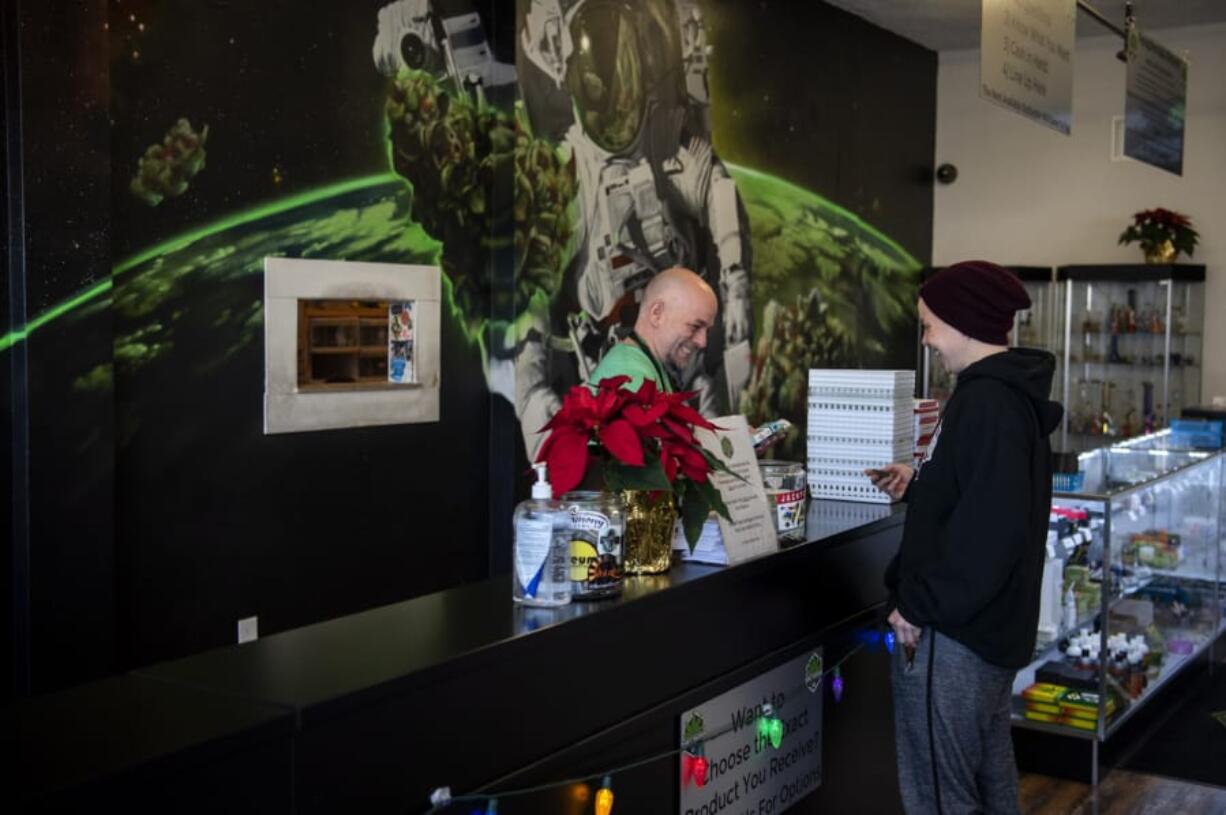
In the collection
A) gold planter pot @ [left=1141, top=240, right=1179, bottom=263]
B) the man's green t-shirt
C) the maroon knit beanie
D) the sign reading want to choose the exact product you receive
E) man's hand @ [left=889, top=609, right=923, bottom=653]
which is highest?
gold planter pot @ [left=1141, top=240, right=1179, bottom=263]

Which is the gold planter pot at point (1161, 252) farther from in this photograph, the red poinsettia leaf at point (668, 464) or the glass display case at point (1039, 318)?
the red poinsettia leaf at point (668, 464)

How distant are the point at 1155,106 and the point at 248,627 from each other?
477 centimetres

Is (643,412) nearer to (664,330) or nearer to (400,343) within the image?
(664,330)

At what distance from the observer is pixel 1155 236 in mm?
8398

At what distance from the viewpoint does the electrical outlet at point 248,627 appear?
439 centimetres

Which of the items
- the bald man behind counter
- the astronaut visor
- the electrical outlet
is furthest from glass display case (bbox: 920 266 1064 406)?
the electrical outlet

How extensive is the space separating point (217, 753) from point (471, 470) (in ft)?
13.1

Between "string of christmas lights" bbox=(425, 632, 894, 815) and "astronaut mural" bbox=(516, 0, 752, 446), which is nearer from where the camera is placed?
"string of christmas lights" bbox=(425, 632, 894, 815)

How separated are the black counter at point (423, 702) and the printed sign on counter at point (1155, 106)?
4.03 meters

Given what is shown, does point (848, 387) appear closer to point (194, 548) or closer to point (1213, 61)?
point (194, 548)

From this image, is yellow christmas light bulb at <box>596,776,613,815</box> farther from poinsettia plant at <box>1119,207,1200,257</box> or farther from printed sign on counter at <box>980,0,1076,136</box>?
poinsettia plant at <box>1119,207,1200,257</box>

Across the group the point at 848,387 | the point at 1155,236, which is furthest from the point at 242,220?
the point at 1155,236

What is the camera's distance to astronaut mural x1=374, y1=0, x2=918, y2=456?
5.14 meters

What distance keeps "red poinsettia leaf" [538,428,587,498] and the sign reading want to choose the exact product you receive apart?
54 cm
